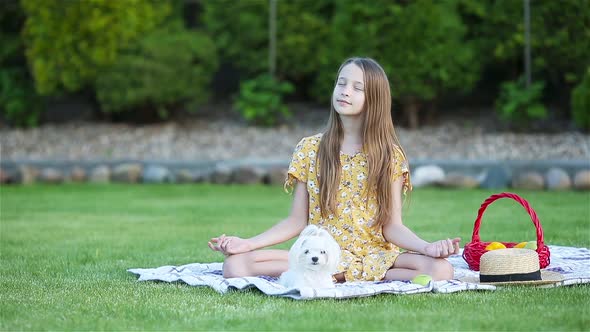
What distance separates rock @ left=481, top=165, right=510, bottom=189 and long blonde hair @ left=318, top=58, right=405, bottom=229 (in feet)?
20.0

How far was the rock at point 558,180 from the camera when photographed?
10.4 metres

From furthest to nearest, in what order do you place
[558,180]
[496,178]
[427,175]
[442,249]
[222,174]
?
[222,174] → [427,175] → [496,178] → [558,180] → [442,249]

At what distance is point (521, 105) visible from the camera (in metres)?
12.2

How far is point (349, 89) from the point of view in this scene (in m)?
4.77

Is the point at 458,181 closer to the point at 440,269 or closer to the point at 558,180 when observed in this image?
the point at 558,180

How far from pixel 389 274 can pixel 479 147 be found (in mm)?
7500

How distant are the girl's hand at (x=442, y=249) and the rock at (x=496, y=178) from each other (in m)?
6.37

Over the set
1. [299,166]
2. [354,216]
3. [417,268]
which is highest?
[299,166]

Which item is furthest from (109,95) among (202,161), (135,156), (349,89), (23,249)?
(349,89)

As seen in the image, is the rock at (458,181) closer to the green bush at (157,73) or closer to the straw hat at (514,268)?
the green bush at (157,73)

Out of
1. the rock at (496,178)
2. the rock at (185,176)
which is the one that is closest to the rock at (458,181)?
the rock at (496,178)

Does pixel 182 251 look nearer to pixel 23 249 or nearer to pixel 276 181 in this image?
pixel 23 249

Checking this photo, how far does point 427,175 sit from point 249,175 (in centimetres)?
232

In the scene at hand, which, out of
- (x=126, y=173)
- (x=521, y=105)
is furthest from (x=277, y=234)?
(x=521, y=105)
